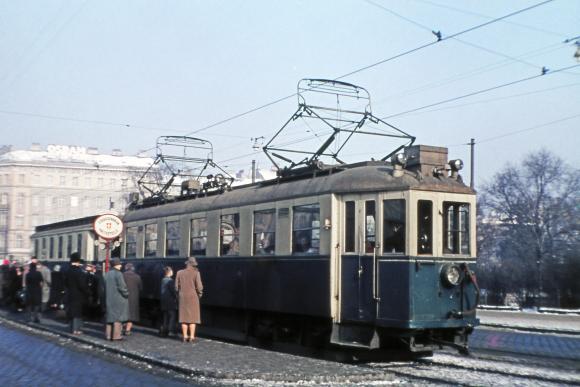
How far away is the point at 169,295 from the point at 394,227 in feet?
18.7

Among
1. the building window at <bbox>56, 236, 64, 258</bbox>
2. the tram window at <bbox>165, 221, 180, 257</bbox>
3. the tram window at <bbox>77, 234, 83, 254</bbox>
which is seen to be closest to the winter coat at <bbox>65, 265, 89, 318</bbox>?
the tram window at <bbox>165, 221, 180, 257</bbox>

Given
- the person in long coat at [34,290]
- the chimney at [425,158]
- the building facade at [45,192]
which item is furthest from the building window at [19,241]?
the chimney at [425,158]

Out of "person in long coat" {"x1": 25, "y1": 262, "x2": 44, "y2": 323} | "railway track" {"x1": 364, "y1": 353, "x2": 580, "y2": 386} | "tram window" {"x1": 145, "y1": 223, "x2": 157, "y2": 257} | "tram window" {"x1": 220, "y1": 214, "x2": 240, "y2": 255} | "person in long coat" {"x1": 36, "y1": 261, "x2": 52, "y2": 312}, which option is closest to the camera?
"railway track" {"x1": 364, "y1": 353, "x2": 580, "y2": 386}

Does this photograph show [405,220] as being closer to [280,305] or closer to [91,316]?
[280,305]

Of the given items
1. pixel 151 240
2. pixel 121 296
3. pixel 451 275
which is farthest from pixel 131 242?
pixel 451 275

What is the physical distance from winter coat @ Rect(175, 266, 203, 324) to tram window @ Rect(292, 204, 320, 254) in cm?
216

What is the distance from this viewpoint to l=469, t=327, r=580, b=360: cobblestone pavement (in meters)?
16.1

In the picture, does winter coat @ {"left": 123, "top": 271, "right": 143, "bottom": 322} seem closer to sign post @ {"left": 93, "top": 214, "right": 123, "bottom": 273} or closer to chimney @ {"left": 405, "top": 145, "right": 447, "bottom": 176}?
Result: sign post @ {"left": 93, "top": 214, "right": 123, "bottom": 273}

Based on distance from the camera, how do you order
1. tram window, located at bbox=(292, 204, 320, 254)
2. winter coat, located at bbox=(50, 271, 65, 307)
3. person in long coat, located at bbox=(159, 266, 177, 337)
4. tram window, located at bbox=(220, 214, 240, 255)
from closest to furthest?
tram window, located at bbox=(292, 204, 320, 254) → person in long coat, located at bbox=(159, 266, 177, 337) → tram window, located at bbox=(220, 214, 240, 255) → winter coat, located at bbox=(50, 271, 65, 307)

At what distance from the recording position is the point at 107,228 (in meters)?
17.6

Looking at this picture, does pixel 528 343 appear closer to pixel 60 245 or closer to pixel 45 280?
pixel 45 280

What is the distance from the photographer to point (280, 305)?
1471 cm

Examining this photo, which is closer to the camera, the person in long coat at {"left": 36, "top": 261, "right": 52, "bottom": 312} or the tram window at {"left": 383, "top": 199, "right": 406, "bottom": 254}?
the tram window at {"left": 383, "top": 199, "right": 406, "bottom": 254}

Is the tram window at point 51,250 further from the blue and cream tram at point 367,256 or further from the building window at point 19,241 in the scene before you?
the building window at point 19,241
